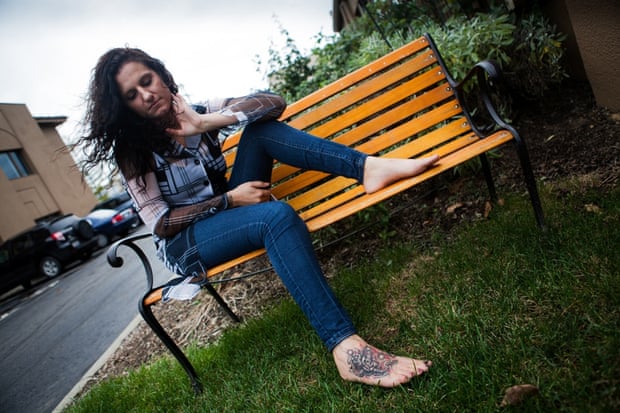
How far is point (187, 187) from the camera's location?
6.23 feet

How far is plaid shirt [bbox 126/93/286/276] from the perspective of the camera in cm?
177

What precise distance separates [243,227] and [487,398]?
1120mm

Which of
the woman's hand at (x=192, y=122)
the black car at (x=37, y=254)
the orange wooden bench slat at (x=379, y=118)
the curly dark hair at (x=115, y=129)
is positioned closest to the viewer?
the curly dark hair at (x=115, y=129)

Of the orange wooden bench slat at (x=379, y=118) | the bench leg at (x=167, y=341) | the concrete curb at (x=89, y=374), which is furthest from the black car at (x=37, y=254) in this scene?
the orange wooden bench slat at (x=379, y=118)

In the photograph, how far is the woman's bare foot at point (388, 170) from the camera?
1.74 meters

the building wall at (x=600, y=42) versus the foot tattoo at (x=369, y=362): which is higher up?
the building wall at (x=600, y=42)

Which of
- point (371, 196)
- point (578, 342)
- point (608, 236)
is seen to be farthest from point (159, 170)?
point (608, 236)

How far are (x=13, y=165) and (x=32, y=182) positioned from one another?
3.83 ft

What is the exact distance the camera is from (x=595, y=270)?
4.52 ft

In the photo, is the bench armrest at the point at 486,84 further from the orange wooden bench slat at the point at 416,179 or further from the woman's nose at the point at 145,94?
the woman's nose at the point at 145,94

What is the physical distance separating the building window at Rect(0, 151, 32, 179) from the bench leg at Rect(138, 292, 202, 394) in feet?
68.6

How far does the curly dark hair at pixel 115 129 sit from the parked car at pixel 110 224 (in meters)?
10.8

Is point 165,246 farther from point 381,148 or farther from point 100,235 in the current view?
point 100,235

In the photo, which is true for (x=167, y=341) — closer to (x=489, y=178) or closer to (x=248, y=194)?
(x=248, y=194)
